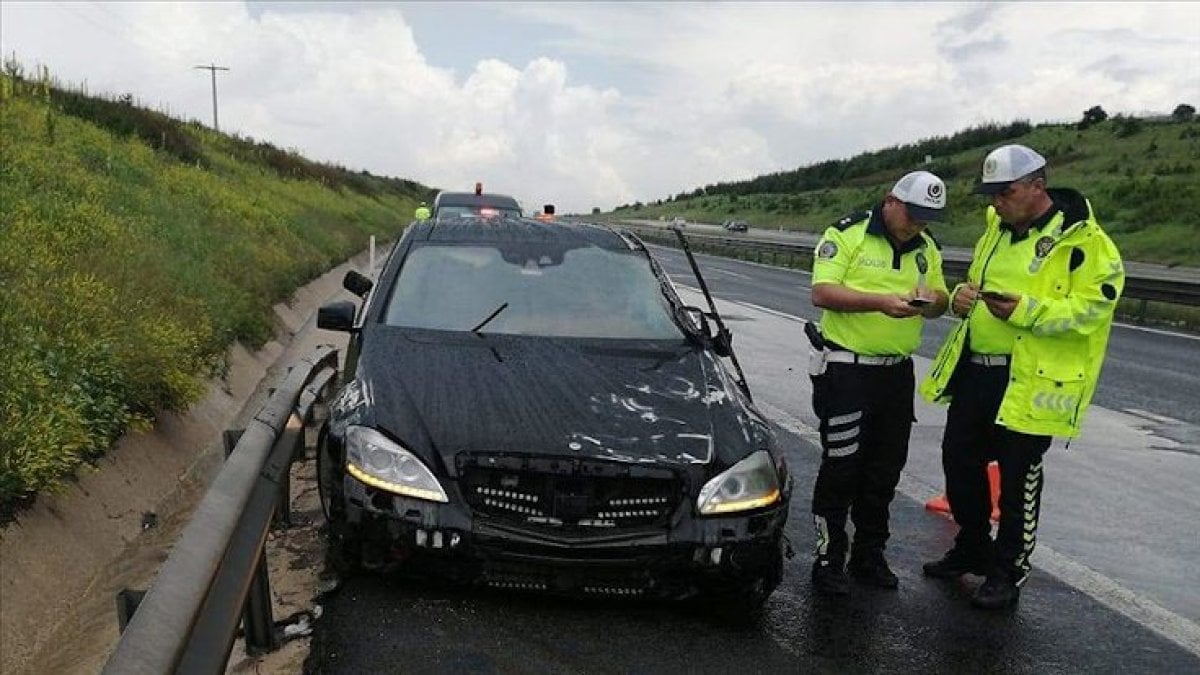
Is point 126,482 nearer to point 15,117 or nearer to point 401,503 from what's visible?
point 401,503

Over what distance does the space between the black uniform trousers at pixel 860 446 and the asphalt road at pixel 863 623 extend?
29 centimetres

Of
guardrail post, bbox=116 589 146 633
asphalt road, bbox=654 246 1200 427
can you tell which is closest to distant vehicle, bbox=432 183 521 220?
asphalt road, bbox=654 246 1200 427

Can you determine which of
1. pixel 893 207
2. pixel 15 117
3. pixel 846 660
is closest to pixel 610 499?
pixel 846 660

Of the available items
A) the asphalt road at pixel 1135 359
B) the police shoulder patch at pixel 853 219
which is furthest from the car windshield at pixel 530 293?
the asphalt road at pixel 1135 359

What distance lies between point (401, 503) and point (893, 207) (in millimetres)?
2482

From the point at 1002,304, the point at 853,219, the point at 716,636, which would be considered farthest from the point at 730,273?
the point at 716,636

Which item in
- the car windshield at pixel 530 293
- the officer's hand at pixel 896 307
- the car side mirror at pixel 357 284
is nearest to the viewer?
the officer's hand at pixel 896 307

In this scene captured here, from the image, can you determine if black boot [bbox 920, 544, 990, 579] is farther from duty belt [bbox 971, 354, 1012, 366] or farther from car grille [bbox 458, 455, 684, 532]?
car grille [bbox 458, 455, 684, 532]

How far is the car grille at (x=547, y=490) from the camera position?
3.80 meters

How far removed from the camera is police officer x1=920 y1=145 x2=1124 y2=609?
4.31 m

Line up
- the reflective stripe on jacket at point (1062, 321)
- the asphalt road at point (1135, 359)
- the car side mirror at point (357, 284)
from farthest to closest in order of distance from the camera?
the asphalt road at point (1135, 359), the car side mirror at point (357, 284), the reflective stripe on jacket at point (1062, 321)

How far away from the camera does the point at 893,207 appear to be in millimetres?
4637

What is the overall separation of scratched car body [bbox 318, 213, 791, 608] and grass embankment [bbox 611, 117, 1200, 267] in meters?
37.3

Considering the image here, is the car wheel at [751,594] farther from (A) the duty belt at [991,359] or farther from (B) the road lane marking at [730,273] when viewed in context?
(B) the road lane marking at [730,273]
